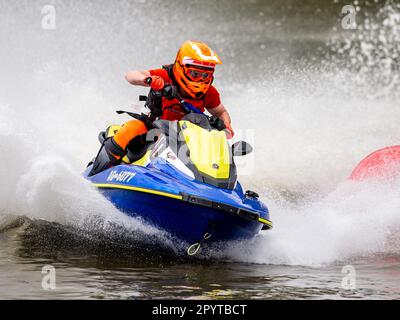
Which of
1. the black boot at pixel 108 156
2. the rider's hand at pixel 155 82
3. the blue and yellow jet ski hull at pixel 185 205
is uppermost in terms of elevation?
the rider's hand at pixel 155 82

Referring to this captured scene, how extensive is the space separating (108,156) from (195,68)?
121 centimetres

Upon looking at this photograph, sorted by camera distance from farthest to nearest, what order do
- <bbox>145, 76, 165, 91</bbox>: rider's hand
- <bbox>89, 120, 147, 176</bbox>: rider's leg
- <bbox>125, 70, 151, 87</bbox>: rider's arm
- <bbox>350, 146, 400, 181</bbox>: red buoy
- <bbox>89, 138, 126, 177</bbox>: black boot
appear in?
<bbox>350, 146, 400, 181</bbox>: red buoy → <bbox>89, 138, 126, 177</bbox>: black boot → <bbox>89, 120, 147, 176</bbox>: rider's leg → <bbox>125, 70, 151, 87</bbox>: rider's arm → <bbox>145, 76, 165, 91</bbox>: rider's hand

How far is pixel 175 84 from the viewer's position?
7.73 metres

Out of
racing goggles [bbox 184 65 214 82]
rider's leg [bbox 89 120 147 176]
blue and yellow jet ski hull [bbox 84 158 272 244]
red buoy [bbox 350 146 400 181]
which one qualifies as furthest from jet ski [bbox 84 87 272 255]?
red buoy [bbox 350 146 400 181]

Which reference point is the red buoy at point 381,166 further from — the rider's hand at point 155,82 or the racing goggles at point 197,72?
the rider's hand at point 155,82

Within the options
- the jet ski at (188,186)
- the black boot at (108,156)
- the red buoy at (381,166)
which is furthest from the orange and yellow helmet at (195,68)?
the red buoy at (381,166)

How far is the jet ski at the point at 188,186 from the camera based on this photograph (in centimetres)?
662

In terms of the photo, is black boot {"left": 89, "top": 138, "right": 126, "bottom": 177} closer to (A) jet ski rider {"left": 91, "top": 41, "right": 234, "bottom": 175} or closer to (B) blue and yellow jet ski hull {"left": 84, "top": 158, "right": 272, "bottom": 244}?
(A) jet ski rider {"left": 91, "top": 41, "right": 234, "bottom": 175}

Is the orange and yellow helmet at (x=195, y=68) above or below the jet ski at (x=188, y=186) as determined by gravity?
above

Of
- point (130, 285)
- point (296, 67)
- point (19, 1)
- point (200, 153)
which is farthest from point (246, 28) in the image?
point (130, 285)

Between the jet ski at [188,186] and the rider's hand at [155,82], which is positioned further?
the rider's hand at [155,82]

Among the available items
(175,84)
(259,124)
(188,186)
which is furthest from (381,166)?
(259,124)

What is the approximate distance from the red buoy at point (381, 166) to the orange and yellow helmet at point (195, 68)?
9.91ft

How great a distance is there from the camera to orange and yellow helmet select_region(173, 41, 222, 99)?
7467 mm
